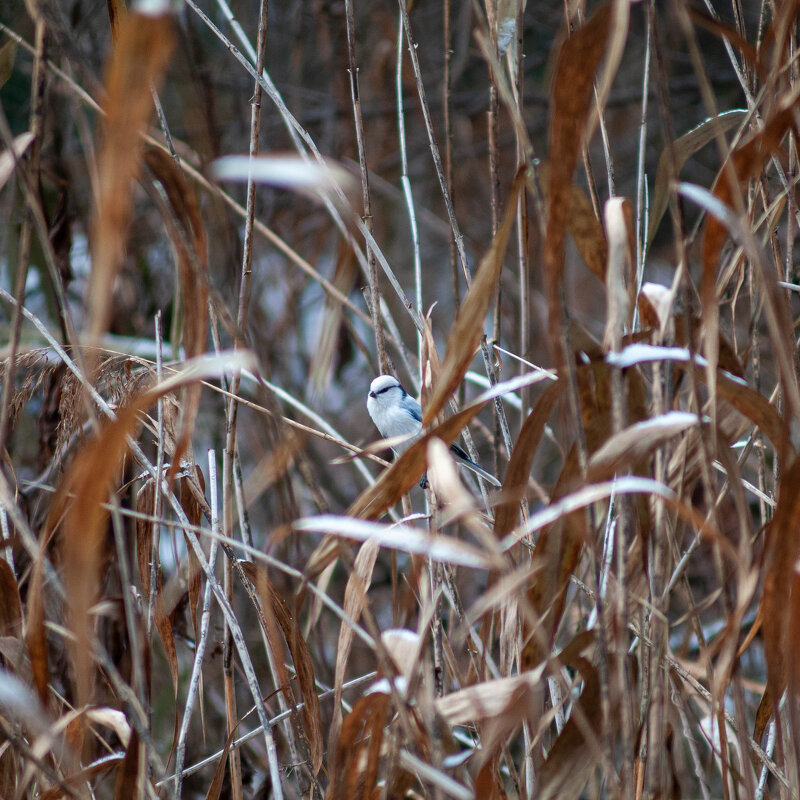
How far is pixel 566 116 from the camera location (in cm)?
67

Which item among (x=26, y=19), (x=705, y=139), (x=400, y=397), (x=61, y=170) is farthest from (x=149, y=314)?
(x=705, y=139)

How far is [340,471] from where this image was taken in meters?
3.75

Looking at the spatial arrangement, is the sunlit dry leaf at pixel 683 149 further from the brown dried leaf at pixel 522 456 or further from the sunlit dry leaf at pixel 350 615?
the sunlit dry leaf at pixel 350 615

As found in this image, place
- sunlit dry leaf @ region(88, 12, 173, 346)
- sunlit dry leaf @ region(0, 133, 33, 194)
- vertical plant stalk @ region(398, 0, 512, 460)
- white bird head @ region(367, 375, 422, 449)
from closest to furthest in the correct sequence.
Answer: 1. sunlit dry leaf @ region(88, 12, 173, 346)
2. sunlit dry leaf @ region(0, 133, 33, 194)
3. vertical plant stalk @ region(398, 0, 512, 460)
4. white bird head @ region(367, 375, 422, 449)

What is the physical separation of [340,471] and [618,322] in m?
3.11

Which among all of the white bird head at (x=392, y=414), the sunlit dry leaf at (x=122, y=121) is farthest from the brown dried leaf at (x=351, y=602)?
the white bird head at (x=392, y=414)

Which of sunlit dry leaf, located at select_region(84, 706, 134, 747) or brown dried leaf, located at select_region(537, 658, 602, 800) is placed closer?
brown dried leaf, located at select_region(537, 658, 602, 800)

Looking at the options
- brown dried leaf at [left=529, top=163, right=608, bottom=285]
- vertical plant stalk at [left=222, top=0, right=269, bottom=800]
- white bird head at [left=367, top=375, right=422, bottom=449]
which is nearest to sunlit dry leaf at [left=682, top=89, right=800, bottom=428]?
brown dried leaf at [left=529, top=163, right=608, bottom=285]

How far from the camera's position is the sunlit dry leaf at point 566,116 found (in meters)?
0.66

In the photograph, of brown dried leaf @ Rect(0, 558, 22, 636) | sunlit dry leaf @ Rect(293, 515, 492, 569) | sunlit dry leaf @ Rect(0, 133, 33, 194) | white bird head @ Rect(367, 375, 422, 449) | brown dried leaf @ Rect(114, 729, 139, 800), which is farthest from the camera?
white bird head @ Rect(367, 375, 422, 449)

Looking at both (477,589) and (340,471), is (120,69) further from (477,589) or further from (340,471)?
(340,471)

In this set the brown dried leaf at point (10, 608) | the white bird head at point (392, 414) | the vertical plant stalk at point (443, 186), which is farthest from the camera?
the white bird head at point (392, 414)

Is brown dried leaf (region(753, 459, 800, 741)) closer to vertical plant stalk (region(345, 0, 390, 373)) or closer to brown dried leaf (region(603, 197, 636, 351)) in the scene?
brown dried leaf (region(603, 197, 636, 351))

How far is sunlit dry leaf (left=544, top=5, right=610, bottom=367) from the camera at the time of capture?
660mm
